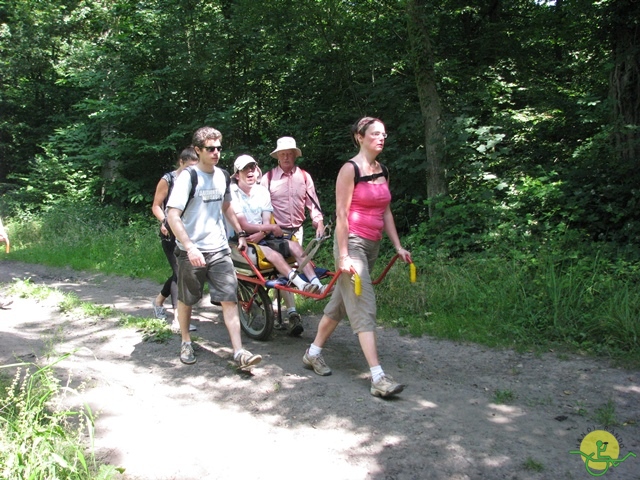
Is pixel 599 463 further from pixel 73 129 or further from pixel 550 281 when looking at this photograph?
pixel 73 129

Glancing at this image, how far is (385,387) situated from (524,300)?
7.92 feet

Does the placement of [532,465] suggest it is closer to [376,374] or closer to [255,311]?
[376,374]

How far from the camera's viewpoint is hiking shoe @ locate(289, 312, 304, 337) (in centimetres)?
607

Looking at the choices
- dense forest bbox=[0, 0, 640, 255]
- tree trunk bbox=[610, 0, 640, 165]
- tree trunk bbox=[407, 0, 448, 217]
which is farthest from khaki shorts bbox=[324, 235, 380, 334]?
tree trunk bbox=[610, 0, 640, 165]

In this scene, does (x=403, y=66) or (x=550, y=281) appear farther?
(x=403, y=66)

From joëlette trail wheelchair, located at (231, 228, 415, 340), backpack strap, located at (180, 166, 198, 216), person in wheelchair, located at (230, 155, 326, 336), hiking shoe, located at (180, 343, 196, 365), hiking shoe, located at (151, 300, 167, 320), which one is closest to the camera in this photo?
backpack strap, located at (180, 166, 198, 216)

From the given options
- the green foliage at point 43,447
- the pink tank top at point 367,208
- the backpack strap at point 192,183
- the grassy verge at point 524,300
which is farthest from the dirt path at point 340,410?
the backpack strap at point 192,183

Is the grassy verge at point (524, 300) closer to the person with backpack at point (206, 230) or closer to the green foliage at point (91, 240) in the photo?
the person with backpack at point (206, 230)

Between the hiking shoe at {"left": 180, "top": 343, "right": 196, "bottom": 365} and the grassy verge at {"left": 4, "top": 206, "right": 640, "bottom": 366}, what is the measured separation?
2106mm

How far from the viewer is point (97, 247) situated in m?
11.9

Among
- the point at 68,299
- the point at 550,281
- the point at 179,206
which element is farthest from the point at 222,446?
the point at 68,299

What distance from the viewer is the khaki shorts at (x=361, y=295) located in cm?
450

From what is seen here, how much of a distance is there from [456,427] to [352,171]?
80.3 inches

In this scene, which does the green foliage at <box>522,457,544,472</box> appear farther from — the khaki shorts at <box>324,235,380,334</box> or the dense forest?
the dense forest
